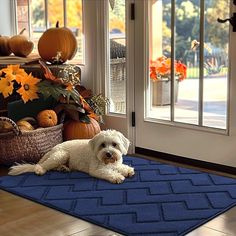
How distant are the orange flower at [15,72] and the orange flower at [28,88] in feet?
0.10

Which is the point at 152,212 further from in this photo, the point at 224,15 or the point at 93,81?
the point at 93,81

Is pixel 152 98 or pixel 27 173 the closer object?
pixel 27 173

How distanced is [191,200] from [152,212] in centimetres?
27

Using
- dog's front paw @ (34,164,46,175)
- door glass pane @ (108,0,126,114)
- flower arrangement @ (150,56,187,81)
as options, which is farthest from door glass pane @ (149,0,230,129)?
dog's front paw @ (34,164,46,175)

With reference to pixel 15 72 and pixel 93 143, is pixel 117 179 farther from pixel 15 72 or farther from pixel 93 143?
pixel 15 72

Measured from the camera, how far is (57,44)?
150 inches

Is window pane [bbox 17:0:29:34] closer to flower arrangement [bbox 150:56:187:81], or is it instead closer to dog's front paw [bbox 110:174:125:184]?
flower arrangement [bbox 150:56:187:81]

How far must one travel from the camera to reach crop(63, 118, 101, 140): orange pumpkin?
363 centimetres

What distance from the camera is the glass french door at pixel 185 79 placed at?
3.17 metres

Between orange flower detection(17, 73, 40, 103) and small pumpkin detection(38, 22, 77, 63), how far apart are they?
34cm

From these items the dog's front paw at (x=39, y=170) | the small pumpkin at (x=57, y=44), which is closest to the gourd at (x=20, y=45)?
the small pumpkin at (x=57, y=44)

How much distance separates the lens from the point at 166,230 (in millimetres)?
2252

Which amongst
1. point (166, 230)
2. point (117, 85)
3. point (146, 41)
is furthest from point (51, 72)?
point (166, 230)

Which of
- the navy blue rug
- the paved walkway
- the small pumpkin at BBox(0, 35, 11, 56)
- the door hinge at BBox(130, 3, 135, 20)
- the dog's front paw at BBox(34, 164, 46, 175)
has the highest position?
the door hinge at BBox(130, 3, 135, 20)
